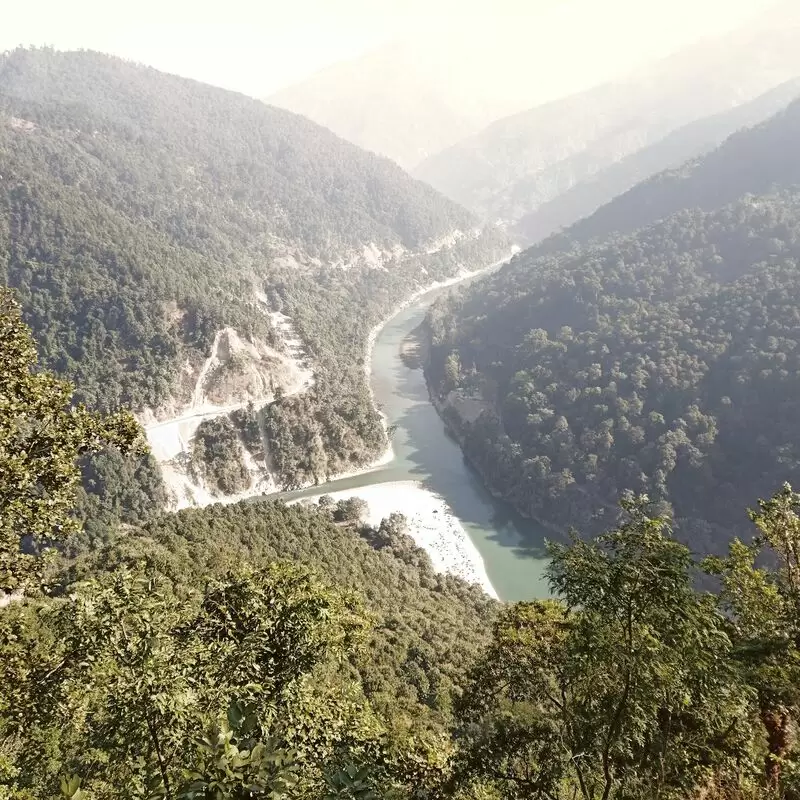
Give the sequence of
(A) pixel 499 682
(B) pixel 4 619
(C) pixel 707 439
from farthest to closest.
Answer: (C) pixel 707 439, (A) pixel 499 682, (B) pixel 4 619

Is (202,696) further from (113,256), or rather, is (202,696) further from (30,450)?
(113,256)

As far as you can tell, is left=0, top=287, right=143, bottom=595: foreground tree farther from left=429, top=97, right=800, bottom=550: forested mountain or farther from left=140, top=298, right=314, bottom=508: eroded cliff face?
left=429, top=97, right=800, bottom=550: forested mountain

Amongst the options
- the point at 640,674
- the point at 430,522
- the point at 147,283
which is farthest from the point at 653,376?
the point at 147,283

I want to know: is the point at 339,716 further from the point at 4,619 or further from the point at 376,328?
the point at 376,328

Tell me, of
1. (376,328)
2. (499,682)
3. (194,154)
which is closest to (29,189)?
(376,328)

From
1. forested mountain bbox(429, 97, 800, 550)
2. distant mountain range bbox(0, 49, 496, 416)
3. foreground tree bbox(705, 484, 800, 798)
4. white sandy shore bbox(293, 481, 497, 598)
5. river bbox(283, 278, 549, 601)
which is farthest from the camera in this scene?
distant mountain range bbox(0, 49, 496, 416)

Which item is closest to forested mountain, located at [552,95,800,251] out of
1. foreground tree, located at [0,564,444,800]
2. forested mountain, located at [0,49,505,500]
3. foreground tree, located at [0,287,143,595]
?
forested mountain, located at [0,49,505,500]
